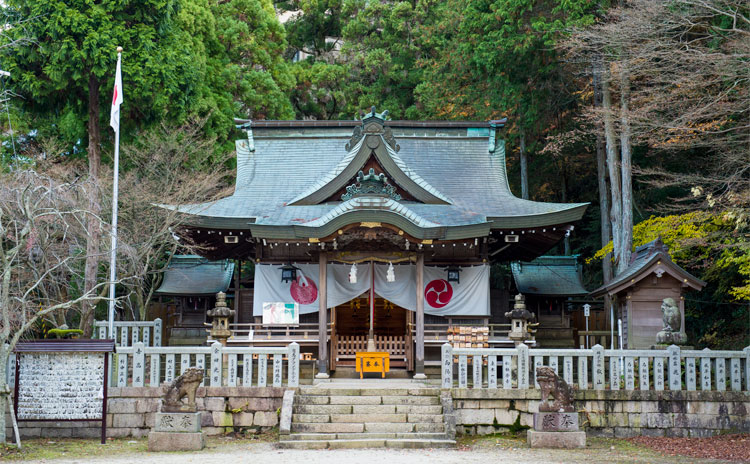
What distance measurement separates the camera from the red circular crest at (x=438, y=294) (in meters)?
16.4

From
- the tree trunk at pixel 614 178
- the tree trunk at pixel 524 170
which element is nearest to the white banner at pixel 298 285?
the tree trunk at pixel 614 178

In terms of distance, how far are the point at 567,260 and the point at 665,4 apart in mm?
7478

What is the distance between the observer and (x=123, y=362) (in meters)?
12.6

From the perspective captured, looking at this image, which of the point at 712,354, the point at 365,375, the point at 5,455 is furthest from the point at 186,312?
the point at 712,354

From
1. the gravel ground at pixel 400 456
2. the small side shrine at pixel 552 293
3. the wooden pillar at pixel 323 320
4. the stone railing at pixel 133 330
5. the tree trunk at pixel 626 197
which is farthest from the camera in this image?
the small side shrine at pixel 552 293

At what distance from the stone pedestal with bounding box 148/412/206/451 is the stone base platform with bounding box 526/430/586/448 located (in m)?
4.88

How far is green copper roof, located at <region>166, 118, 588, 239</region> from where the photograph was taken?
14.8m

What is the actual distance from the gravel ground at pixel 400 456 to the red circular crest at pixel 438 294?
198 inches

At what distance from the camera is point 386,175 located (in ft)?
53.4

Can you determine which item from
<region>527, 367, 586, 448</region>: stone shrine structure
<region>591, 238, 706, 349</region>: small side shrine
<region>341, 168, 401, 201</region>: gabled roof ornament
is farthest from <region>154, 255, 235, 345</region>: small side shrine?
<region>527, 367, 586, 448</region>: stone shrine structure

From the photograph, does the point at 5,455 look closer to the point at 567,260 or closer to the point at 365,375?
the point at 365,375

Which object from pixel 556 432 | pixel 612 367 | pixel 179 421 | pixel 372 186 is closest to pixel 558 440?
pixel 556 432

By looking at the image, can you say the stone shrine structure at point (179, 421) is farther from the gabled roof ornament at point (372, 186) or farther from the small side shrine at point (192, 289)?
the small side shrine at point (192, 289)

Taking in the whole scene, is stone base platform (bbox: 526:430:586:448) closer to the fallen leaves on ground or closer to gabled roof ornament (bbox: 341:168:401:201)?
the fallen leaves on ground
